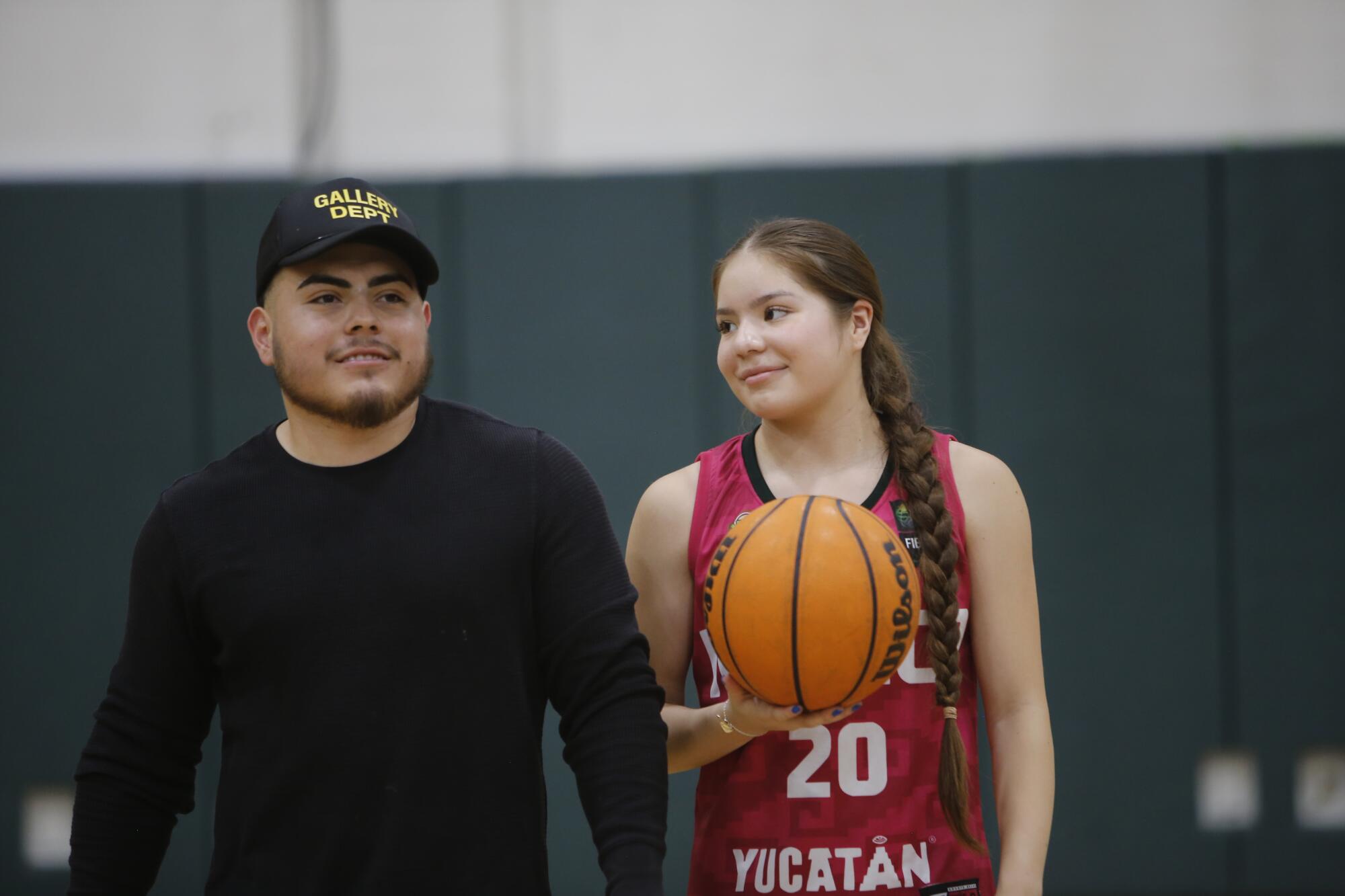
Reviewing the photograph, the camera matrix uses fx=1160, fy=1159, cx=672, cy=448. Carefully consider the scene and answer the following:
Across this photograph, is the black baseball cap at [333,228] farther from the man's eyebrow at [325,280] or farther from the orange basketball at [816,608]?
the orange basketball at [816,608]

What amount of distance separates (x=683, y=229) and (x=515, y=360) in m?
0.82

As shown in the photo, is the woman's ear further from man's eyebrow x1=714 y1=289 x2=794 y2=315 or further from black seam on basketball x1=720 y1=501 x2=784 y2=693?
black seam on basketball x1=720 y1=501 x2=784 y2=693

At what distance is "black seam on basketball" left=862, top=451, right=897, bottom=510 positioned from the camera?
6.48 feet

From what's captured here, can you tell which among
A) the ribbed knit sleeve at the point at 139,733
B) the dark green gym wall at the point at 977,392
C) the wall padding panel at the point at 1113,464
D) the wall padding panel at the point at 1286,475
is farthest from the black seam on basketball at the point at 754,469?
the wall padding panel at the point at 1286,475

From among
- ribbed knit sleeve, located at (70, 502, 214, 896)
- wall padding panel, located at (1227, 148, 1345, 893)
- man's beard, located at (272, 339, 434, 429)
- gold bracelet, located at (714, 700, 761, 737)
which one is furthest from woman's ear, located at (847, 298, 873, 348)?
wall padding panel, located at (1227, 148, 1345, 893)

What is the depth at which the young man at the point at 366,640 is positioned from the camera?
158 centimetres

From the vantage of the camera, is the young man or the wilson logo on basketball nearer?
the young man

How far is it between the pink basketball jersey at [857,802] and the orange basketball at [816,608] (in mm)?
197

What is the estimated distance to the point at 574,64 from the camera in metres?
4.67

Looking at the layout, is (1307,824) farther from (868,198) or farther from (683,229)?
(683,229)

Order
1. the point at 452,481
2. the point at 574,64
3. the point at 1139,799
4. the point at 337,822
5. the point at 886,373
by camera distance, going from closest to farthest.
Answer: the point at 337,822 < the point at 452,481 < the point at 886,373 < the point at 1139,799 < the point at 574,64

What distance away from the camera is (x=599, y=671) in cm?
167

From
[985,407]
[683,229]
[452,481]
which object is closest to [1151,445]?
[985,407]

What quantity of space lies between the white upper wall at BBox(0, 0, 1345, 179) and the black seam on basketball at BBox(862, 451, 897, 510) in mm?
2845
